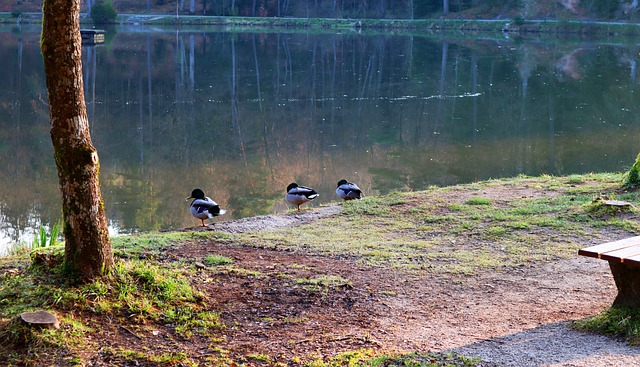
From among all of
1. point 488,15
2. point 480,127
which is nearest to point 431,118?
point 480,127

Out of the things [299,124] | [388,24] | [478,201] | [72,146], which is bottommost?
[299,124]

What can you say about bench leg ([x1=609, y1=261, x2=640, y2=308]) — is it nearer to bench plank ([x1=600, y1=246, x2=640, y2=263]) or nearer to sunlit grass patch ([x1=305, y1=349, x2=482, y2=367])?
bench plank ([x1=600, y1=246, x2=640, y2=263])

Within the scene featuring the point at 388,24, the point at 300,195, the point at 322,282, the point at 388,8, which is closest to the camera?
the point at 322,282

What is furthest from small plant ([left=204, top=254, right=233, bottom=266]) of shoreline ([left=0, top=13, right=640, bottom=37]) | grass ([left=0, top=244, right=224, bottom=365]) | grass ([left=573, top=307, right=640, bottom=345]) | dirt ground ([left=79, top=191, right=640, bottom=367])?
shoreline ([left=0, top=13, right=640, bottom=37])

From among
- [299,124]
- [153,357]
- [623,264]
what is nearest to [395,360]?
[153,357]

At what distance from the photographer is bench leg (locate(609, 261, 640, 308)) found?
5371 millimetres

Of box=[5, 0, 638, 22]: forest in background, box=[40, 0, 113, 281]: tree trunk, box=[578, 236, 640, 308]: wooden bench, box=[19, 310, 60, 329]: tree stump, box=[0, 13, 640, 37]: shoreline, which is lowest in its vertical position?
box=[19, 310, 60, 329]: tree stump

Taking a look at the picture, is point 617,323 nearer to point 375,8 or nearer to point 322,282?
point 322,282

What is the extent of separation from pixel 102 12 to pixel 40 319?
60.4 m

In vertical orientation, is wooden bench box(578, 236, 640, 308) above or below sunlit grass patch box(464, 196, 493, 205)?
above

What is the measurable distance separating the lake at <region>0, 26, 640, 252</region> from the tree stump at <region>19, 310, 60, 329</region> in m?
5.72

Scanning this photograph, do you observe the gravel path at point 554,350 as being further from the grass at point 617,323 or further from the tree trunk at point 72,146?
the tree trunk at point 72,146

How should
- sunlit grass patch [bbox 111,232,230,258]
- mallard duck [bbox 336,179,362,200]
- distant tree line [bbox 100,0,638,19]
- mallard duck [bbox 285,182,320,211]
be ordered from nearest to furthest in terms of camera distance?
sunlit grass patch [bbox 111,232,230,258] < mallard duck [bbox 285,182,320,211] < mallard duck [bbox 336,179,362,200] < distant tree line [bbox 100,0,638,19]

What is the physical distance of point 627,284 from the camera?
213 inches
